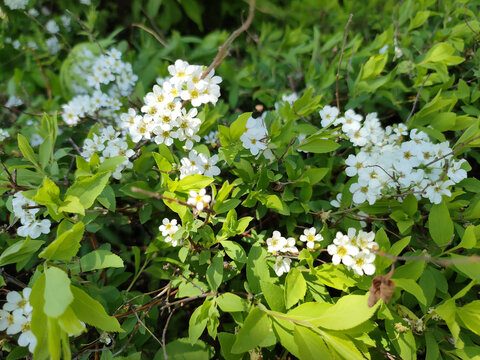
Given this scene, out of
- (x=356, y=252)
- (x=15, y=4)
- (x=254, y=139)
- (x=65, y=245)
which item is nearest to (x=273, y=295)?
(x=356, y=252)

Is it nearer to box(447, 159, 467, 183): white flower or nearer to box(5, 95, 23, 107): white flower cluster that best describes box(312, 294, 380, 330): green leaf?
box(447, 159, 467, 183): white flower

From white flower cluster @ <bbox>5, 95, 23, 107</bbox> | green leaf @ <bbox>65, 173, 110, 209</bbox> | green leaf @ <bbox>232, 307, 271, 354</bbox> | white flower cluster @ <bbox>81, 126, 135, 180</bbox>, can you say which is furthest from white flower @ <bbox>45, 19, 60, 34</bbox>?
green leaf @ <bbox>232, 307, 271, 354</bbox>

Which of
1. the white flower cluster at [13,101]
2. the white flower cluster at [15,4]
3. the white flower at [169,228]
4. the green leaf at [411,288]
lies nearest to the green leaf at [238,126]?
the white flower at [169,228]

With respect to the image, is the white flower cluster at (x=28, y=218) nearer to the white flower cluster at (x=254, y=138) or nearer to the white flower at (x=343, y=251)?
the white flower cluster at (x=254, y=138)

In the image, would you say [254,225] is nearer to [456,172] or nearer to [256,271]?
[256,271]

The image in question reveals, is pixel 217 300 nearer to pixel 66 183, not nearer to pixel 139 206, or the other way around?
pixel 139 206

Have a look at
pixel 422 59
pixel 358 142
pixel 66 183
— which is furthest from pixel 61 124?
pixel 422 59
